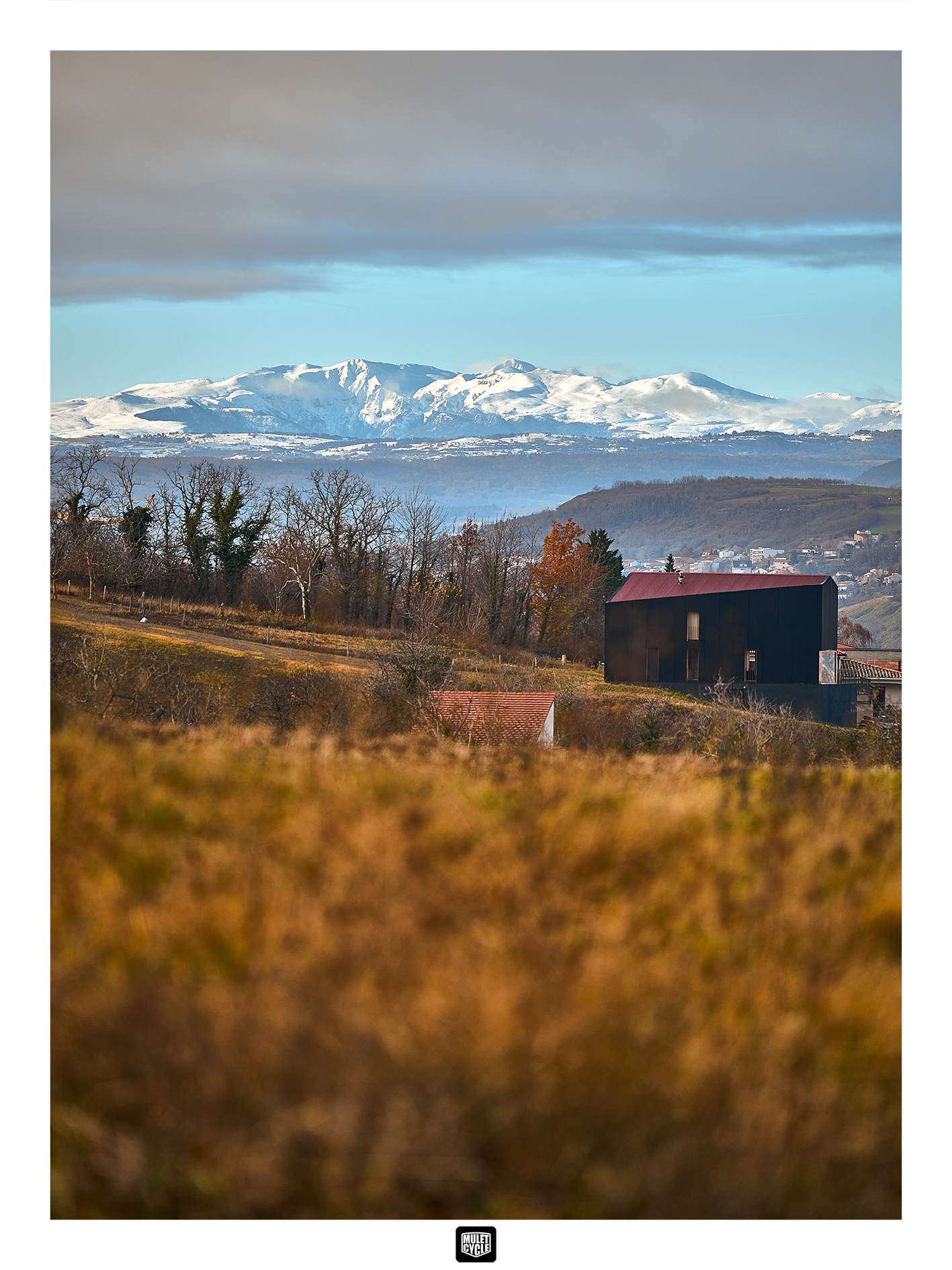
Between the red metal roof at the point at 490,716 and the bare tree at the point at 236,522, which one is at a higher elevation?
the bare tree at the point at 236,522

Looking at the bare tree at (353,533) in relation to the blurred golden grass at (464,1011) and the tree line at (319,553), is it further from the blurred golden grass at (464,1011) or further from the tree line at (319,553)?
the blurred golden grass at (464,1011)

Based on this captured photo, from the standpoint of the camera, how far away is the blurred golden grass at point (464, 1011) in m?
2.00

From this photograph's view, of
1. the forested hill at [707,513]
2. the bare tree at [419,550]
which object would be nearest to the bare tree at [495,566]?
the forested hill at [707,513]

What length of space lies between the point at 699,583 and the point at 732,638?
5.76 feet

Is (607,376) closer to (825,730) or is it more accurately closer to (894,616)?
(894,616)

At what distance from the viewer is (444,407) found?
40.1ft

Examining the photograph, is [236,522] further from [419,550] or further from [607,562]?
[607,562]

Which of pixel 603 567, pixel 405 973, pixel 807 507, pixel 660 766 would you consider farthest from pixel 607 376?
pixel 603 567

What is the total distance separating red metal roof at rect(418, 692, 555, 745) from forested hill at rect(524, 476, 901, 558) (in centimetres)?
617

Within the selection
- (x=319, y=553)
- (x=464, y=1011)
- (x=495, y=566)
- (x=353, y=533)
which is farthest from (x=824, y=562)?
(x=464, y=1011)
